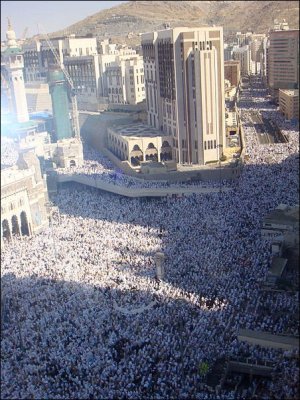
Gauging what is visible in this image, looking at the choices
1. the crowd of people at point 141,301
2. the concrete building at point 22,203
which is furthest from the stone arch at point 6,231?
the crowd of people at point 141,301

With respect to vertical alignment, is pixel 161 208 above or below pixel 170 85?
below

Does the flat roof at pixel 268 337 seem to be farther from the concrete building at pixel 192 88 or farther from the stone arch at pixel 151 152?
the stone arch at pixel 151 152

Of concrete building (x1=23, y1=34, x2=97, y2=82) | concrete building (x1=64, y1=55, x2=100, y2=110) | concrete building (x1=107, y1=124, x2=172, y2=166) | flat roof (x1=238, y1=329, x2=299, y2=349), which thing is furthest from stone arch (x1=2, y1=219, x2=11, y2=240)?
concrete building (x1=23, y1=34, x2=97, y2=82)

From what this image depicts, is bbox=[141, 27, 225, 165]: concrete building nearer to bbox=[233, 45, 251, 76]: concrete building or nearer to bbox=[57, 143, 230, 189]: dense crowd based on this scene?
bbox=[57, 143, 230, 189]: dense crowd

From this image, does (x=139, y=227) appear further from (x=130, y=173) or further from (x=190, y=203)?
(x=130, y=173)

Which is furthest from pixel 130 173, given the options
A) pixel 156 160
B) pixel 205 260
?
pixel 205 260
